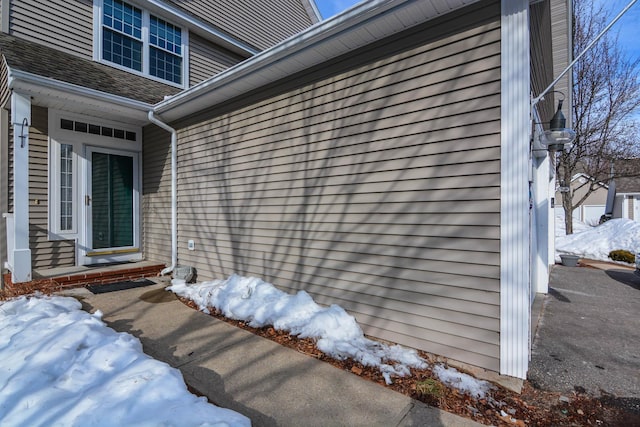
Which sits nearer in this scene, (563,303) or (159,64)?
(563,303)

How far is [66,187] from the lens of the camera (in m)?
5.63

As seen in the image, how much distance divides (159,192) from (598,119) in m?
15.8

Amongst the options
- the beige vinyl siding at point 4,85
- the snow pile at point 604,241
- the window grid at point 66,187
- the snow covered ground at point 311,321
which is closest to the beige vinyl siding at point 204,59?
the window grid at point 66,187

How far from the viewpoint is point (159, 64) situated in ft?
24.0

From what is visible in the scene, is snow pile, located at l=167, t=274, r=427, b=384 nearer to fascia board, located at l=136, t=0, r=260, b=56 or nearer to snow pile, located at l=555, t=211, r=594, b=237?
fascia board, located at l=136, t=0, r=260, b=56

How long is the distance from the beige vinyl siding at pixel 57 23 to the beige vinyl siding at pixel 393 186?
4040 mm

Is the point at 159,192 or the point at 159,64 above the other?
the point at 159,64

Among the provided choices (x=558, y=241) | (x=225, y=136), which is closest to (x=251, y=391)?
(x=225, y=136)

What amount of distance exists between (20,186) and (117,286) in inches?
76.9

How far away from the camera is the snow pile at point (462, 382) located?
7.85 feet

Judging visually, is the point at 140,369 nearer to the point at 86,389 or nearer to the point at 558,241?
the point at 86,389

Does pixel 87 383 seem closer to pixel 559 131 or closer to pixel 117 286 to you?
pixel 117 286

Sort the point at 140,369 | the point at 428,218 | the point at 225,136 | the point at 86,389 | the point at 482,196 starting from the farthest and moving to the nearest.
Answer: the point at 225,136 → the point at 428,218 → the point at 482,196 → the point at 140,369 → the point at 86,389

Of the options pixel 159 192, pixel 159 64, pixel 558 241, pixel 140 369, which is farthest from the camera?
pixel 558 241
